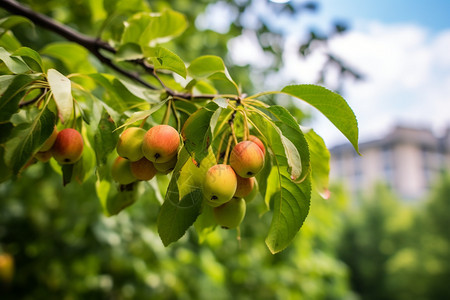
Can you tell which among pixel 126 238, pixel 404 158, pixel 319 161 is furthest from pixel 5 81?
pixel 404 158

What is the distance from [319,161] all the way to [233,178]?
0.21 metres

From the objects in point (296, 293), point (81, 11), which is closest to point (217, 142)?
point (81, 11)

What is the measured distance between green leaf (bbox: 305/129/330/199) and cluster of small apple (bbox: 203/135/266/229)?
117mm

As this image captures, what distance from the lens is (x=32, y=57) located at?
0.60 meters

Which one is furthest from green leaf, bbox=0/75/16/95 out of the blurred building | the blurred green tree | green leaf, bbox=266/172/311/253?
the blurred building

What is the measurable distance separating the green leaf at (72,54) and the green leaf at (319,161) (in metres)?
0.72

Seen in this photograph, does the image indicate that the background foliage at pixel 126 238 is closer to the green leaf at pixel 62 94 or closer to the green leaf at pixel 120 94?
the green leaf at pixel 120 94

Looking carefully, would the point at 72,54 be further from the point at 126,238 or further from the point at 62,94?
the point at 126,238

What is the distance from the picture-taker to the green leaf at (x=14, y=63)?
1.81 feet

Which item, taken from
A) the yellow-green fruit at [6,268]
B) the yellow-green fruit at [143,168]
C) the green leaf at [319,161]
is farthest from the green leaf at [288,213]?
the yellow-green fruit at [6,268]

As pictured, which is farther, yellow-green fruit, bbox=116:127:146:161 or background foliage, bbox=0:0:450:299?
background foliage, bbox=0:0:450:299

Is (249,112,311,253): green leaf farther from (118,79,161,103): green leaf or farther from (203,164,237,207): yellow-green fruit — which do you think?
(118,79,161,103): green leaf

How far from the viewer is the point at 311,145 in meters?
0.69

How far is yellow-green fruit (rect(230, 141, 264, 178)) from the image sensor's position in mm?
561
